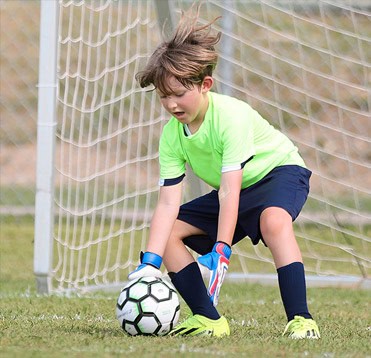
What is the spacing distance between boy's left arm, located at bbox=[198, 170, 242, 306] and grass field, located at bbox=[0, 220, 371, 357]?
0.76ft

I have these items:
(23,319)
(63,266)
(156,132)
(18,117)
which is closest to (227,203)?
(23,319)

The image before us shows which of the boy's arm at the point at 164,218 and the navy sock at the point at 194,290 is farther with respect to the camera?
the navy sock at the point at 194,290

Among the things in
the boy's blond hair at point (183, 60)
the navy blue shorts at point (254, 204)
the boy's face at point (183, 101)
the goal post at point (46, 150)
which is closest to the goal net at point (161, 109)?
the goal post at point (46, 150)

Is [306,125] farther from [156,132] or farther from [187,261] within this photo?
[187,261]

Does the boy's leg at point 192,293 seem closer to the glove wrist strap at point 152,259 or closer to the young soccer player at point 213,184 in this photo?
the young soccer player at point 213,184

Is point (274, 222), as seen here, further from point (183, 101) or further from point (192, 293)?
point (183, 101)

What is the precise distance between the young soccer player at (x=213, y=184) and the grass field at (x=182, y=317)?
0.23 metres

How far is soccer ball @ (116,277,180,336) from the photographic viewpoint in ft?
13.1

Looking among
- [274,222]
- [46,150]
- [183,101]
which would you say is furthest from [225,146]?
[46,150]

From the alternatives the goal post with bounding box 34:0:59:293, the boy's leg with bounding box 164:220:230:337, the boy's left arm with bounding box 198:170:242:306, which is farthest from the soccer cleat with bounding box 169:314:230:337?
the goal post with bounding box 34:0:59:293

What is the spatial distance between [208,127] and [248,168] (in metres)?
0.27

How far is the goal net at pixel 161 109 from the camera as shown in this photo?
6.68m

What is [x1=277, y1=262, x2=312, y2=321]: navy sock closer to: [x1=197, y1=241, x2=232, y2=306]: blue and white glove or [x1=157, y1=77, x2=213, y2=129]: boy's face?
[x1=197, y1=241, x2=232, y2=306]: blue and white glove

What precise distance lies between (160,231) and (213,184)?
0.38 metres
